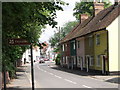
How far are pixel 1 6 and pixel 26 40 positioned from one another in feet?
10.6

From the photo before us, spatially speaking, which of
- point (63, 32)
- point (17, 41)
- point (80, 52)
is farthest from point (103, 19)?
point (63, 32)

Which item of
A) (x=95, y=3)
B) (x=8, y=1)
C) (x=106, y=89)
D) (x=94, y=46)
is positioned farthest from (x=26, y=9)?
(x=95, y=3)

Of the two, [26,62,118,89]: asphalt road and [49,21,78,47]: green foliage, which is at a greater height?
[49,21,78,47]: green foliage

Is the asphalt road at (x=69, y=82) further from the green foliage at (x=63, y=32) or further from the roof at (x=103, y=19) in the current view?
the green foliage at (x=63, y=32)

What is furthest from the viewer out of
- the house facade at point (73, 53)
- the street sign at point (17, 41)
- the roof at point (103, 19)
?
the house facade at point (73, 53)

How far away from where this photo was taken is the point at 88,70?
34.6 metres

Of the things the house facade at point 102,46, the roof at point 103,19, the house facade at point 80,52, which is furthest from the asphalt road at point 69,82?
the house facade at point 80,52

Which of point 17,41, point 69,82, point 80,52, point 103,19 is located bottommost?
point 69,82

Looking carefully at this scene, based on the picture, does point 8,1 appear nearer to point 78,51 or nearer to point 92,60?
point 92,60

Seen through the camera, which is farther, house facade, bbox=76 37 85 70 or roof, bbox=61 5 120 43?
house facade, bbox=76 37 85 70

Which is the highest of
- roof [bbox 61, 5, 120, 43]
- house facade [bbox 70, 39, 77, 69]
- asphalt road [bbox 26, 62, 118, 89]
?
A: roof [bbox 61, 5, 120, 43]

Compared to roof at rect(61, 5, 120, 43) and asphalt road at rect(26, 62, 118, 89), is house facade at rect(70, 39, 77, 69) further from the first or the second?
asphalt road at rect(26, 62, 118, 89)

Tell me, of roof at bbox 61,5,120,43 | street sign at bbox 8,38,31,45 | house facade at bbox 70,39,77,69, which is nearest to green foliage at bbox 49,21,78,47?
house facade at bbox 70,39,77,69

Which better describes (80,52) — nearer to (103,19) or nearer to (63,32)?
(103,19)
